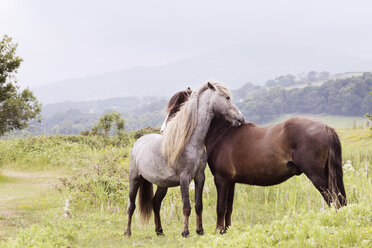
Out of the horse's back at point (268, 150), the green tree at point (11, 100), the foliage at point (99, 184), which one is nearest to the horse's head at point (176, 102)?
the horse's back at point (268, 150)

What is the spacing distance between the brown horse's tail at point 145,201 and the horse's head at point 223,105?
194cm

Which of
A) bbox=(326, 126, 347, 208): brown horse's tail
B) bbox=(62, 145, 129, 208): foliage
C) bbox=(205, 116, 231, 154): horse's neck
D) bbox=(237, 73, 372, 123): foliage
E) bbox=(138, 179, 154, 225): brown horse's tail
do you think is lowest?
bbox=(237, 73, 372, 123): foliage

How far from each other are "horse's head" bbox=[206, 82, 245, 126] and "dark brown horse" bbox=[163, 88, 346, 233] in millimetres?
245

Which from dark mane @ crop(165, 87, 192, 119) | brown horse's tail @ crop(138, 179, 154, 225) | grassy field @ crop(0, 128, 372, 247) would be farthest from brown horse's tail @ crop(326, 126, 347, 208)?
brown horse's tail @ crop(138, 179, 154, 225)

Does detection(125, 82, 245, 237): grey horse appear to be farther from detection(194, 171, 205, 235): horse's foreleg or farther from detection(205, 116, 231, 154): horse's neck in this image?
detection(205, 116, 231, 154): horse's neck

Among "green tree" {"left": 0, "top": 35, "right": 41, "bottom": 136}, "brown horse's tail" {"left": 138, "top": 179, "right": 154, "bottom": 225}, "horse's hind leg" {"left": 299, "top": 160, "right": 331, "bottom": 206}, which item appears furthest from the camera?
"green tree" {"left": 0, "top": 35, "right": 41, "bottom": 136}

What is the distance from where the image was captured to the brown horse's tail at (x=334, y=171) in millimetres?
4941

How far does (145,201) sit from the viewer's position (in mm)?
6324

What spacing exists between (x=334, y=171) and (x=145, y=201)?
10.5 ft

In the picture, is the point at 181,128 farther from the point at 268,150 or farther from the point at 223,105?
the point at 268,150

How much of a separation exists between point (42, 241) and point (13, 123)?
10.7m

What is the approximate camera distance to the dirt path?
7.63m

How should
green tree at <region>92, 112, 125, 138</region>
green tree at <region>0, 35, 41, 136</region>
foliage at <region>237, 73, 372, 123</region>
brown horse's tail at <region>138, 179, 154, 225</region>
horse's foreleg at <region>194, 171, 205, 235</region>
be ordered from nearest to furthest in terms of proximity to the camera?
horse's foreleg at <region>194, 171, 205, 235</region> → brown horse's tail at <region>138, 179, 154, 225</region> → green tree at <region>0, 35, 41, 136</region> → green tree at <region>92, 112, 125, 138</region> → foliage at <region>237, 73, 372, 123</region>

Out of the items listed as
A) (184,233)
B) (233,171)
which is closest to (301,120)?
(233,171)
